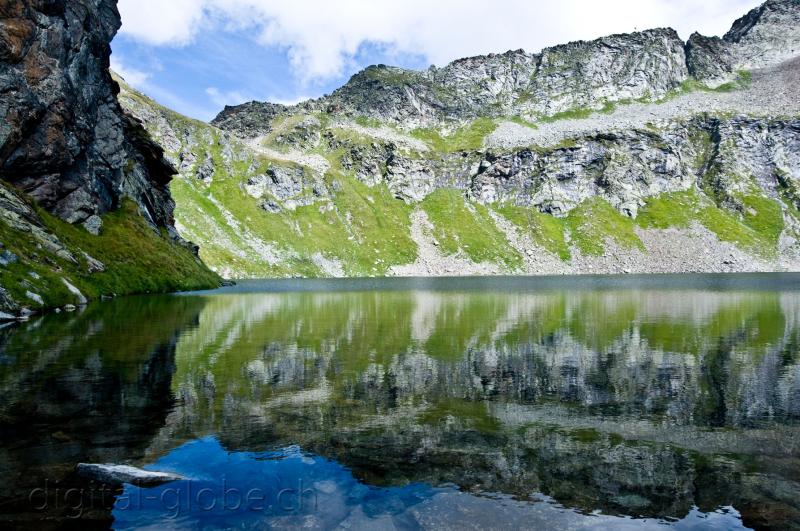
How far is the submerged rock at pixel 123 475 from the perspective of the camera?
1243cm

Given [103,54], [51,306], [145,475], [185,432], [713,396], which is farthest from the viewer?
[103,54]

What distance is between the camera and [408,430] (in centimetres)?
1711

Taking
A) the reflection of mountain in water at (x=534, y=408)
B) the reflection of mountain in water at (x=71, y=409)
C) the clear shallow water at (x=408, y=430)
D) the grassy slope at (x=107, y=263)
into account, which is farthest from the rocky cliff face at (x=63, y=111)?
the reflection of mountain in water at (x=534, y=408)

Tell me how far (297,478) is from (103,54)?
380 ft

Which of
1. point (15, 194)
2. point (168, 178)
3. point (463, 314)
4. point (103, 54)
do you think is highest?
point (103, 54)

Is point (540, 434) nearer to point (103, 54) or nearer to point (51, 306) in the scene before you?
point (51, 306)

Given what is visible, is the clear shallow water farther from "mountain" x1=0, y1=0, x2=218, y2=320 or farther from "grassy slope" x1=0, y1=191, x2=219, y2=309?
"mountain" x1=0, y1=0, x2=218, y2=320

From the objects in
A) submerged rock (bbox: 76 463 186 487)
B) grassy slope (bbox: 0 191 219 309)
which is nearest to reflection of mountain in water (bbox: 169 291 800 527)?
submerged rock (bbox: 76 463 186 487)

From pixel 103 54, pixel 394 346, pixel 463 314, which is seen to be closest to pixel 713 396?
pixel 394 346

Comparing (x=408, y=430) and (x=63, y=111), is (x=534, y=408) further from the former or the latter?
(x=63, y=111)

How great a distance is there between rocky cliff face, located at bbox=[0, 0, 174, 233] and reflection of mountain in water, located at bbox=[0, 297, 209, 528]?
1898 inches

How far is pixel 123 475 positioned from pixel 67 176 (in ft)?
292

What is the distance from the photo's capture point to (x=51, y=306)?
187ft

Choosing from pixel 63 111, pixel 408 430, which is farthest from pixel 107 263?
pixel 408 430
